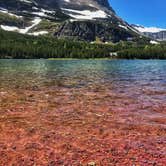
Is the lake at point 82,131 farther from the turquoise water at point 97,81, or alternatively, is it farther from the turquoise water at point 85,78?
the turquoise water at point 85,78

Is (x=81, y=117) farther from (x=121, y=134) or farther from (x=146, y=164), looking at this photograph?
(x=146, y=164)

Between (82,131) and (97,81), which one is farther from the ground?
(97,81)

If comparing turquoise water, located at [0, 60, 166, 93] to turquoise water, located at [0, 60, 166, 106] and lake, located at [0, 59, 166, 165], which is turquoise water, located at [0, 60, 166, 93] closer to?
turquoise water, located at [0, 60, 166, 106]

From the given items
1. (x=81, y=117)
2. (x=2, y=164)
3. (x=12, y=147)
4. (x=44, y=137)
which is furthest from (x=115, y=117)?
(x=2, y=164)

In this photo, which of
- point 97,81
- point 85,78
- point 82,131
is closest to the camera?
point 82,131

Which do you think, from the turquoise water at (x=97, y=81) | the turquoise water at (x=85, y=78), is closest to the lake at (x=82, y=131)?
the turquoise water at (x=97, y=81)

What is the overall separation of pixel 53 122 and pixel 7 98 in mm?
11007

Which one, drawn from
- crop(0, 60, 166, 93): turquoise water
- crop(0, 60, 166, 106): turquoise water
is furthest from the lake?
crop(0, 60, 166, 93): turquoise water

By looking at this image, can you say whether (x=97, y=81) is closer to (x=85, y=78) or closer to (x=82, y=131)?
(x=85, y=78)

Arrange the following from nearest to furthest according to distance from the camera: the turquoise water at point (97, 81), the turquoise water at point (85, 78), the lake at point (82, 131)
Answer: the lake at point (82, 131)
the turquoise water at point (97, 81)
the turquoise water at point (85, 78)

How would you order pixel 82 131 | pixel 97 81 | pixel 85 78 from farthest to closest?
pixel 85 78 → pixel 97 81 → pixel 82 131

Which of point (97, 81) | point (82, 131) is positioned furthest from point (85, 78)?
point (82, 131)

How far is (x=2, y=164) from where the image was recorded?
13.6 metres

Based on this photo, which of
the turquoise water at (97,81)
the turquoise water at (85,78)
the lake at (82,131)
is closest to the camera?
the lake at (82,131)
